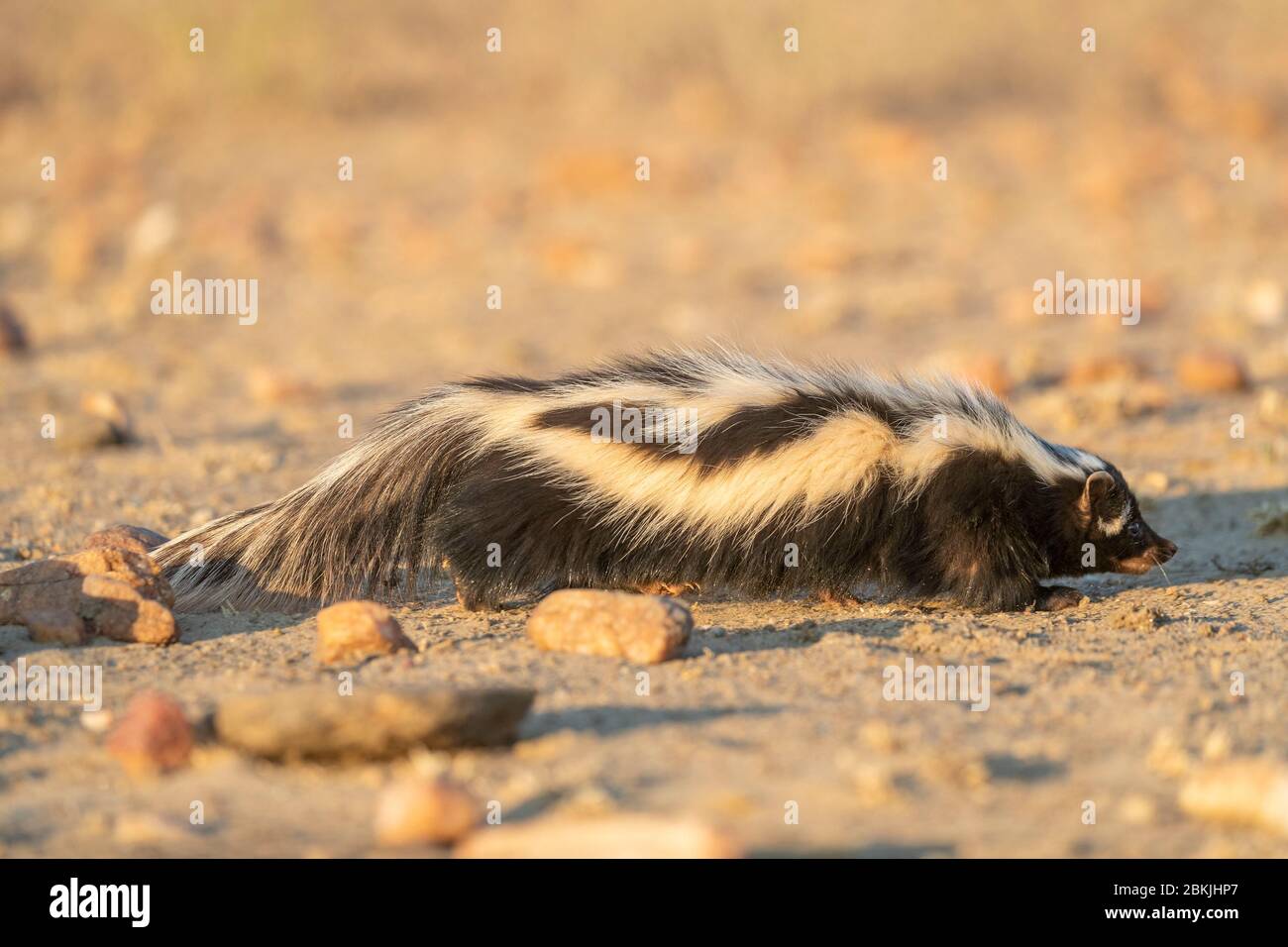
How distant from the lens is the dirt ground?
14.3 ft

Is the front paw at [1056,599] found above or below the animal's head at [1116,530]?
below

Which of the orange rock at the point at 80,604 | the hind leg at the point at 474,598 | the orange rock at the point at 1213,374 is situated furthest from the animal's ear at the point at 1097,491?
the orange rock at the point at 1213,374

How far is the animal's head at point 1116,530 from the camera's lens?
6461 mm

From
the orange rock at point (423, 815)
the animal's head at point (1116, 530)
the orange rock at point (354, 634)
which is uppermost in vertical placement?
the animal's head at point (1116, 530)

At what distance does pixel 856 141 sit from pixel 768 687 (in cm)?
1108

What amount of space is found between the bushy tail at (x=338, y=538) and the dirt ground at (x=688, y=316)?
0.56 feet

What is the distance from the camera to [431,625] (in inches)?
237

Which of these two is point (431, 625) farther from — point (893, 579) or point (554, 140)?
point (554, 140)

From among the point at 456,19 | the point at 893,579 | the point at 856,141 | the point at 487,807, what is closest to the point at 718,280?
the point at 856,141

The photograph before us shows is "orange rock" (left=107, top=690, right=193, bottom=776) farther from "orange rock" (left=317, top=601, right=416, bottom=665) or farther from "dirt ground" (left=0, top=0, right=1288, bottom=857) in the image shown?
"orange rock" (left=317, top=601, right=416, bottom=665)

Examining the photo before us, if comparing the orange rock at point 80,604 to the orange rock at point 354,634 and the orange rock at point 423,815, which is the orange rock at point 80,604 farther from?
the orange rock at point 423,815

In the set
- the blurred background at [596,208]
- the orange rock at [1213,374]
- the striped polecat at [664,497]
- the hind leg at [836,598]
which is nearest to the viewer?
the striped polecat at [664,497]

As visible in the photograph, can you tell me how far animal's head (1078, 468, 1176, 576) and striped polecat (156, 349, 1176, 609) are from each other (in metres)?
0.03

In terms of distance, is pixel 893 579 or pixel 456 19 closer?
pixel 893 579
